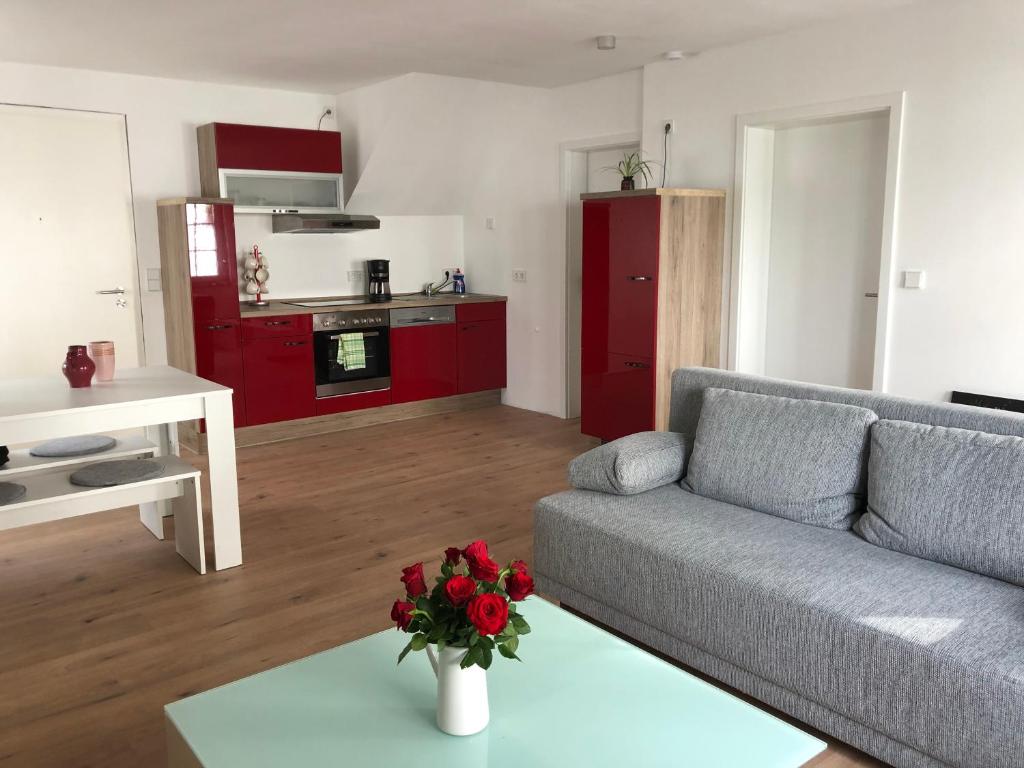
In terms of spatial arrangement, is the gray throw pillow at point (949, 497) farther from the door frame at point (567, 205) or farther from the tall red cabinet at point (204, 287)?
the tall red cabinet at point (204, 287)

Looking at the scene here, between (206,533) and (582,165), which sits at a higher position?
(582,165)

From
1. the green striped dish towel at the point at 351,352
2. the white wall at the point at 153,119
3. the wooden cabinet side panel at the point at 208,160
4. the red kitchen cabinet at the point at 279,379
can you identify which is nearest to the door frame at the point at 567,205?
the green striped dish towel at the point at 351,352

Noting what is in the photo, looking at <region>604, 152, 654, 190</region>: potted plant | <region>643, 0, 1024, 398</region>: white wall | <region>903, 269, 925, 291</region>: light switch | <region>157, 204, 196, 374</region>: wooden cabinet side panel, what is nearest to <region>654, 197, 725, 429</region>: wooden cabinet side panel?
<region>604, 152, 654, 190</region>: potted plant

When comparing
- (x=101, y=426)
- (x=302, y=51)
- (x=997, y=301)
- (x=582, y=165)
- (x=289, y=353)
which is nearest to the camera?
(x=101, y=426)

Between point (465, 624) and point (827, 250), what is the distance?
391cm

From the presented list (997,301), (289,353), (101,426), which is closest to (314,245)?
(289,353)

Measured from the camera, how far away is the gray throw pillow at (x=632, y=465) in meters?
3.00

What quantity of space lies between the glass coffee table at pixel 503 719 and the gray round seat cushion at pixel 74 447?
2030 millimetres

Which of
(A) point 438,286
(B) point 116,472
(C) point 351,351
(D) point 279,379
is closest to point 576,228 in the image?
(A) point 438,286

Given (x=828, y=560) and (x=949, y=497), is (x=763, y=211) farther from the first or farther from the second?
(x=828, y=560)

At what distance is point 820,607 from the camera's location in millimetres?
2195

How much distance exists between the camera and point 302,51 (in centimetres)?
482

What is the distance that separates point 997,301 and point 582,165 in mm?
3076

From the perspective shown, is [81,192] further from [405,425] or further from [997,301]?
[997,301]
